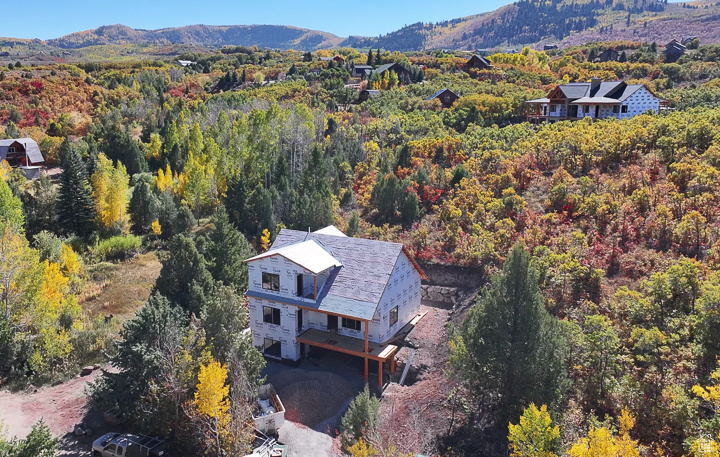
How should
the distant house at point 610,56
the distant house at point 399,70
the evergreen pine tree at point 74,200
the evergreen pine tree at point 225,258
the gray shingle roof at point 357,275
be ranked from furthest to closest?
the distant house at point 610,56, the distant house at point 399,70, the evergreen pine tree at point 74,200, the evergreen pine tree at point 225,258, the gray shingle roof at point 357,275

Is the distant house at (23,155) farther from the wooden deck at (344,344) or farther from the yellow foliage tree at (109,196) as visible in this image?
the wooden deck at (344,344)

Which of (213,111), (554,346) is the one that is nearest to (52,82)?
(213,111)

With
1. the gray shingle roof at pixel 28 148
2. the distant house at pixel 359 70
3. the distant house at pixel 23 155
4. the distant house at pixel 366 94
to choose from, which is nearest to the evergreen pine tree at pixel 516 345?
the distant house at pixel 23 155

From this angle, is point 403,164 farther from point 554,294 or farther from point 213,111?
point 213,111

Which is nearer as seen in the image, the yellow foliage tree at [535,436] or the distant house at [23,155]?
the yellow foliage tree at [535,436]

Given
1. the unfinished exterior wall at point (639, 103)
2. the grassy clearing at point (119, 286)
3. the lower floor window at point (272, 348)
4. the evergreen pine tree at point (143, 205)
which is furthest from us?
the unfinished exterior wall at point (639, 103)

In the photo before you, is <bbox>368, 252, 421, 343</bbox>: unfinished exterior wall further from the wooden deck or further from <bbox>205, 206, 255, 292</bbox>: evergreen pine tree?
<bbox>205, 206, 255, 292</bbox>: evergreen pine tree

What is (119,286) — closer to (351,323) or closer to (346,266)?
(346,266)
